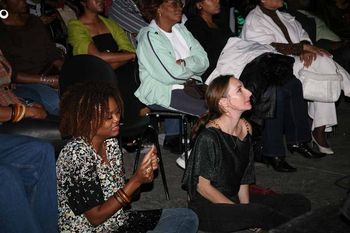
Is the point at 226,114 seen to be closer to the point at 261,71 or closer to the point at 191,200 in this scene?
the point at 191,200

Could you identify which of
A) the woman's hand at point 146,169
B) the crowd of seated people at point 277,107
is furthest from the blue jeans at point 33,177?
the crowd of seated people at point 277,107

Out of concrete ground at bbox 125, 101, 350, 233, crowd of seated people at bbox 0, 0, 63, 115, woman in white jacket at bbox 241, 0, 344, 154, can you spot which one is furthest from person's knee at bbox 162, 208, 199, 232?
woman in white jacket at bbox 241, 0, 344, 154

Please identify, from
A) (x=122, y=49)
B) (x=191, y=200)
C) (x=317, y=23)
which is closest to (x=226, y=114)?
(x=191, y=200)

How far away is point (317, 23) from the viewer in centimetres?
782

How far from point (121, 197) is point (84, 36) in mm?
2824

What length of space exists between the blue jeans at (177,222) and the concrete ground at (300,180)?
134cm

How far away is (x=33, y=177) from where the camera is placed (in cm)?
304

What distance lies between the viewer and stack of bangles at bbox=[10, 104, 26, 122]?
12.2ft

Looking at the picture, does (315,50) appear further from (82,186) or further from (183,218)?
(82,186)

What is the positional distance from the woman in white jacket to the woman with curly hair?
118 inches

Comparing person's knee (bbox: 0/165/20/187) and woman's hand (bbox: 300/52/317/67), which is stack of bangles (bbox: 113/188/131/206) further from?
woman's hand (bbox: 300/52/317/67)

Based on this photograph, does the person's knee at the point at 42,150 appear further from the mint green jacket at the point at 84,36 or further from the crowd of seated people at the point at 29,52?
the mint green jacket at the point at 84,36

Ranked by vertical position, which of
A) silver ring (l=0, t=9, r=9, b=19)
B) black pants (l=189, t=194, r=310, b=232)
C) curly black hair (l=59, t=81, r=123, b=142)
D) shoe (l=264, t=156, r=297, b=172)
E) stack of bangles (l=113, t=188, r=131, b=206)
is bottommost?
shoe (l=264, t=156, r=297, b=172)

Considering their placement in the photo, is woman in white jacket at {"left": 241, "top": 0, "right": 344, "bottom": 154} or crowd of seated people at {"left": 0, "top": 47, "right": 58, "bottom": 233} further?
woman in white jacket at {"left": 241, "top": 0, "right": 344, "bottom": 154}
